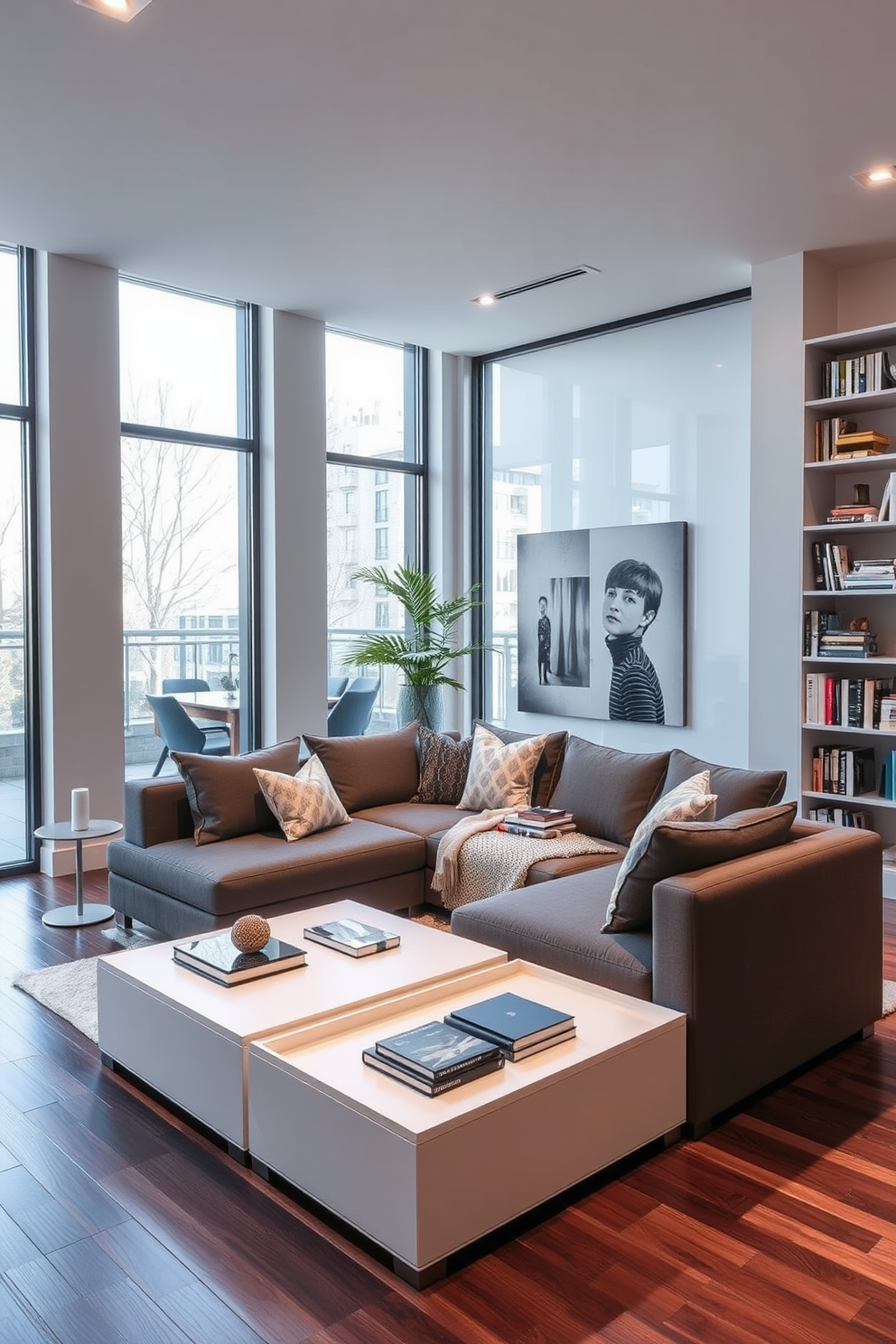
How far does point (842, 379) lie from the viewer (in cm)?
484

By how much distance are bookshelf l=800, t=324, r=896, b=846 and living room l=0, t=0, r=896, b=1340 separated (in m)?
0.10

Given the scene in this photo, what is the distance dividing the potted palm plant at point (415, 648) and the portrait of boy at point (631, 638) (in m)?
0.95

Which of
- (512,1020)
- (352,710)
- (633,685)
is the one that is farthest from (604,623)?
(512,1020)

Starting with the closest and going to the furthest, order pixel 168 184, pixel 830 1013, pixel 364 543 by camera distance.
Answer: pixel 830 1013, pixel 168 184, pixel 364 543

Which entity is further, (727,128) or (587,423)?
(587,423)

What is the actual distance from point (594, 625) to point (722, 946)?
149 inches

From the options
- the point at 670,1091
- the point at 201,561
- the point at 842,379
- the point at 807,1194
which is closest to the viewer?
the point at 807,1194

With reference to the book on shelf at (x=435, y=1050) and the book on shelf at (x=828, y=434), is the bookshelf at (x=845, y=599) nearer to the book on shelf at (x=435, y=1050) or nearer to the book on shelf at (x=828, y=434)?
the book on shelf at (x=828, y=434)

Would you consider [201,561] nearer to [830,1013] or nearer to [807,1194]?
[830,1013]

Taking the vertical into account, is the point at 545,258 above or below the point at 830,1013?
above

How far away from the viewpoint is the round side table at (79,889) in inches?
163

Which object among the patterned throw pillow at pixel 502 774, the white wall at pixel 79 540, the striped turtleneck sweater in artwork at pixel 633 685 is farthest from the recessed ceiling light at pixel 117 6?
the striped turtleneck sweater in artwork at pixel 633 685

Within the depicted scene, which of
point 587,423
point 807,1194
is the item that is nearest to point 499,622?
point 587,423

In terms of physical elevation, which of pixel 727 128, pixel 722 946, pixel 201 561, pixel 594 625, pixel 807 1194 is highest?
pixel 727 128
